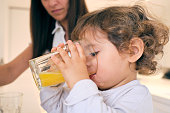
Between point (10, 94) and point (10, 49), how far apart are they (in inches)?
88.2

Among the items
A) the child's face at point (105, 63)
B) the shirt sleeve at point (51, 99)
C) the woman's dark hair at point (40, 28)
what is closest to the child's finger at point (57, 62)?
the child's face at point (105, 63)

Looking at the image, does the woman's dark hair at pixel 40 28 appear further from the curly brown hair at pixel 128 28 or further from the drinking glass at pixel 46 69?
the drinking glass at pixel 46 69

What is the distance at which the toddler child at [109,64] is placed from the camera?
22.8 inches

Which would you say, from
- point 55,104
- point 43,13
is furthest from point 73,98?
point 43,13

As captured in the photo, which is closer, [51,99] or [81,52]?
[81,52]

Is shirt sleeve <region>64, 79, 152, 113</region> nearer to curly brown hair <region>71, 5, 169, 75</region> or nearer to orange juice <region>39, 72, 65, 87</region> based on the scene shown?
orange juice <region>39, 72, 65, 87</region>

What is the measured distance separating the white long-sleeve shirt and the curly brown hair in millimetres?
157

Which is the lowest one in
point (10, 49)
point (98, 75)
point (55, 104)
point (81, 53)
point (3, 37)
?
point (10, 49)

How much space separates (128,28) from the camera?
72 centimetres

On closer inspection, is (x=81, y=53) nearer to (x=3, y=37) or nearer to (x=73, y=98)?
(x=73, y=98)

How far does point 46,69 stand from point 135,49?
359 mm

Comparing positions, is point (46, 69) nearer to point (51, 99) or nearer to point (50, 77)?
point (50, 77)

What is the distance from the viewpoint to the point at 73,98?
1.86ft

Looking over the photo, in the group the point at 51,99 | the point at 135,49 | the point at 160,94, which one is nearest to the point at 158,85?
the point at 160,94
